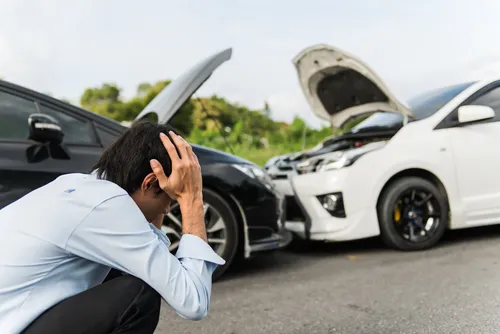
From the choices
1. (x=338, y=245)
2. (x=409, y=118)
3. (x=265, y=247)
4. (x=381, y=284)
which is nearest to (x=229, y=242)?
(x=265, y=247)

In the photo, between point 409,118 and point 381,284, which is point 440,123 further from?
point 381,284

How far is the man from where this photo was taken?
1732 mm

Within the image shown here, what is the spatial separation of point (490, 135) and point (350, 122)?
1903 millimetres

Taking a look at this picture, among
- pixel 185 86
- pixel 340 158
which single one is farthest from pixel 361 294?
pixel 185 86

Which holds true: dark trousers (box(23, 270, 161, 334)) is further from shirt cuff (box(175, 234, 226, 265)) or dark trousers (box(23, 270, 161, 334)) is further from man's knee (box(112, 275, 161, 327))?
shirt cuff (box(175, 234, 226, 265))

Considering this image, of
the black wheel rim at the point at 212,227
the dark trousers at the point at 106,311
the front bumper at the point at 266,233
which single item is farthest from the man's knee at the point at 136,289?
the front bumper at the point at 266,233

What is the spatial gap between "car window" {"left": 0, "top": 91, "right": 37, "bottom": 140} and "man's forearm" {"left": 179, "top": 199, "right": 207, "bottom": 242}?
247 centimetres

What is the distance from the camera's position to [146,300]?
74.4 inches

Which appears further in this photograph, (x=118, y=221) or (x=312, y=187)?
(x=312, y=187)

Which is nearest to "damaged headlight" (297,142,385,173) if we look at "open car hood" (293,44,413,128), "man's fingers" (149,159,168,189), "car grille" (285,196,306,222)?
"car grille" (285,196,306,222)

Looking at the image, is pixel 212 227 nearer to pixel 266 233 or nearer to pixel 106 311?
pixel 266 233

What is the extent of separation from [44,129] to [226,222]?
4.83 feet

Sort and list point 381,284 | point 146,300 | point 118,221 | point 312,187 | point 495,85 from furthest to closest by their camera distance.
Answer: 1. point 495,85
2. point 312,187
3. point 381,284
4. point 146,300
5. point 118,221

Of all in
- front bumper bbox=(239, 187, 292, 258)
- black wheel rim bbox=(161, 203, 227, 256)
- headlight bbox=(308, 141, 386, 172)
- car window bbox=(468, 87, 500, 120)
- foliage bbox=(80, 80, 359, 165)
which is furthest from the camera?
foliage bbox=(80, 80, 359, 165)
